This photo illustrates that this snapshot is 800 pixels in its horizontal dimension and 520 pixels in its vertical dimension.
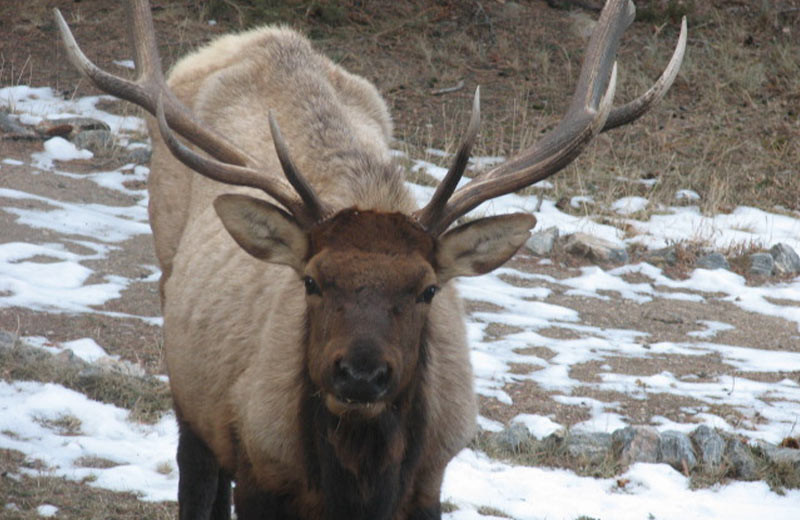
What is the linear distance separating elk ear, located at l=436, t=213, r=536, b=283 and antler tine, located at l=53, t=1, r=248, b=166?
1035 mm

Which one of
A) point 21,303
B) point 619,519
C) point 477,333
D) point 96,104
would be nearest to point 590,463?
point 619,519

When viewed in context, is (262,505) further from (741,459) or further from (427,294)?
(741,459)

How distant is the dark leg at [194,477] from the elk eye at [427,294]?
1.64 m

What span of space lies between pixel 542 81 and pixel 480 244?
10206mm

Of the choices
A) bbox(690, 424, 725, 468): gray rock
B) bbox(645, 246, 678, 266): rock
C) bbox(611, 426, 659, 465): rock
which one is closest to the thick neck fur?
bbox(611, 426, 659, 465): rock

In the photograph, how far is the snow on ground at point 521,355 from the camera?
557cm

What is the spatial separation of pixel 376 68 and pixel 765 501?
923cm

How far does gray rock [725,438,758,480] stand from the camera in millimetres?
5922

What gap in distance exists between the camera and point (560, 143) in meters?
4.55

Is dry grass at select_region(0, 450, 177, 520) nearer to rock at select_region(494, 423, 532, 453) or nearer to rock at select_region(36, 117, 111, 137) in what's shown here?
rock at select_region(494, 423, 532, 453)

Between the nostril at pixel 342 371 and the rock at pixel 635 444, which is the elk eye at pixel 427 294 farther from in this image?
the rock at pixel 635 444

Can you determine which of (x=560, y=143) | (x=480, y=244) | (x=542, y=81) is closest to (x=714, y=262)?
(x=542, y=81)

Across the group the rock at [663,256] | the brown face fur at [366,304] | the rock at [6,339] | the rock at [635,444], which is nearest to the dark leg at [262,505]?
the brown face fur at [366,304]

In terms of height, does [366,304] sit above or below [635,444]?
above
